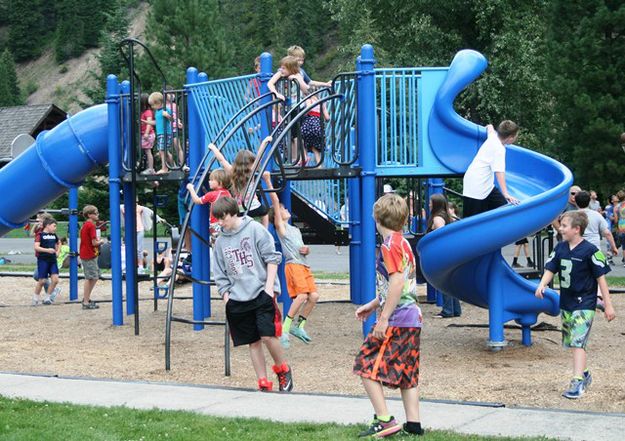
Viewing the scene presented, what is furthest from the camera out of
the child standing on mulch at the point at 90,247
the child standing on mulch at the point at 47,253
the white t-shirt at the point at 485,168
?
the child standing on mulch at the point at 47,253

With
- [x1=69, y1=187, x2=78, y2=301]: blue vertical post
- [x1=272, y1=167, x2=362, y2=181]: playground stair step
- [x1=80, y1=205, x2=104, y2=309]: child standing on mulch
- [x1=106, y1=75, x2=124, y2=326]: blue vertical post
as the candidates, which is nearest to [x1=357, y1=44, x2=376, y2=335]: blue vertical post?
[x1=272, y1=167, x2=362, y2=181]: playground stair step

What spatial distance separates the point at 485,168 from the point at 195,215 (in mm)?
4086

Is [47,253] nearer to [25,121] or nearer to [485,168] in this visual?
[485,168]

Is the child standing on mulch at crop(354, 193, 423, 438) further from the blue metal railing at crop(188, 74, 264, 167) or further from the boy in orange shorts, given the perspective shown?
the blue metal railing at crop(188, 74, 264, 167)

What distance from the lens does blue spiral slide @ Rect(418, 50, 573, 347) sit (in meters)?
10.6

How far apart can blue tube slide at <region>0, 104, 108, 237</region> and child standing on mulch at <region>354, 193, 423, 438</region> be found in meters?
8.91

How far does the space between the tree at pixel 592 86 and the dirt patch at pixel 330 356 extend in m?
23.3

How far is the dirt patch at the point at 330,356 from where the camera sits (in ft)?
30.3

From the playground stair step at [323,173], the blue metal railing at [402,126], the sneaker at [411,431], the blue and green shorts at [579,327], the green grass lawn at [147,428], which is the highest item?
the blue metal railing at [402,126]

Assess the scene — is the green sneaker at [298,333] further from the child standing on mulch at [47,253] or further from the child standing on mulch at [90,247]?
the child standing on mulch at [47,253]

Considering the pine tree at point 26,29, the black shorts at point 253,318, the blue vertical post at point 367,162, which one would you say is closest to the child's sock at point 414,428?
the black shorts at point 253,318

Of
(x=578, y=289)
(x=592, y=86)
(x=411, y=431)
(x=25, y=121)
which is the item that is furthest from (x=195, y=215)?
(x=25, y=121)

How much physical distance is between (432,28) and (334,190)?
2556 centimetres

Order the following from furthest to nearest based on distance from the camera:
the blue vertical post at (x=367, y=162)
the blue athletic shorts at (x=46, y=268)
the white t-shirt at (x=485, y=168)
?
the blue athletic shorts at (x=46, y=268) < the blue vertical post at (x=367, y=162) < the white t-shirt at (x=485, y=168)
